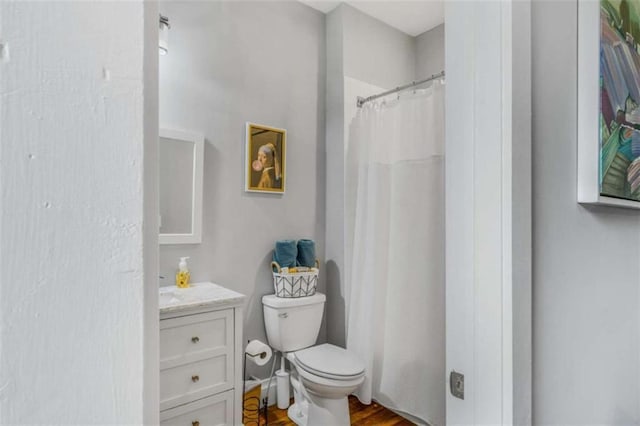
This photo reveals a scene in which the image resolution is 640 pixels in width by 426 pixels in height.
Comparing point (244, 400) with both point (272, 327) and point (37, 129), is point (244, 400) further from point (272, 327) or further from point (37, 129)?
point (37, 129)

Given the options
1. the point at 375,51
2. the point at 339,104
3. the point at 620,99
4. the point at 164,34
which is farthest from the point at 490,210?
the point at 375,51

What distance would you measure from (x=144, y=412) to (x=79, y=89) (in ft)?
0.81

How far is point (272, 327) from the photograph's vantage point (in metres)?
2.13

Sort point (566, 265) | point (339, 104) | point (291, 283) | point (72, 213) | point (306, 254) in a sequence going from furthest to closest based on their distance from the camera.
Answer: point (339, 104), point (306, 254), point (291, 283), point (566, 265), point (72, 213)

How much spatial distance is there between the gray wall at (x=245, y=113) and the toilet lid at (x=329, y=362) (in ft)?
1.33

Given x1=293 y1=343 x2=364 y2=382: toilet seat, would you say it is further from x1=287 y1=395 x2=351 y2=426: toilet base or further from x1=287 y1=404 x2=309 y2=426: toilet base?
x1=287 y1=404 x2=309 y2=426: toilet base

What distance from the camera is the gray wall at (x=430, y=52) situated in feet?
8.85

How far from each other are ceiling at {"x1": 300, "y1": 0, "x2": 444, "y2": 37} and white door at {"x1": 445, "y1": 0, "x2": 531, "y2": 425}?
1.83 m

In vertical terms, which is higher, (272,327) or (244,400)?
(272,327)

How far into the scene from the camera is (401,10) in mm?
2520

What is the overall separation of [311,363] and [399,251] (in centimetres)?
78

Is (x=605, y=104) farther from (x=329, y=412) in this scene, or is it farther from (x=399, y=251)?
(x=329, y=412)

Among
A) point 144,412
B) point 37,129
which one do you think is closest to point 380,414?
point 144,412

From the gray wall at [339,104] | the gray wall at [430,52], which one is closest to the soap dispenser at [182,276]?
the gray wall at [339,104]
